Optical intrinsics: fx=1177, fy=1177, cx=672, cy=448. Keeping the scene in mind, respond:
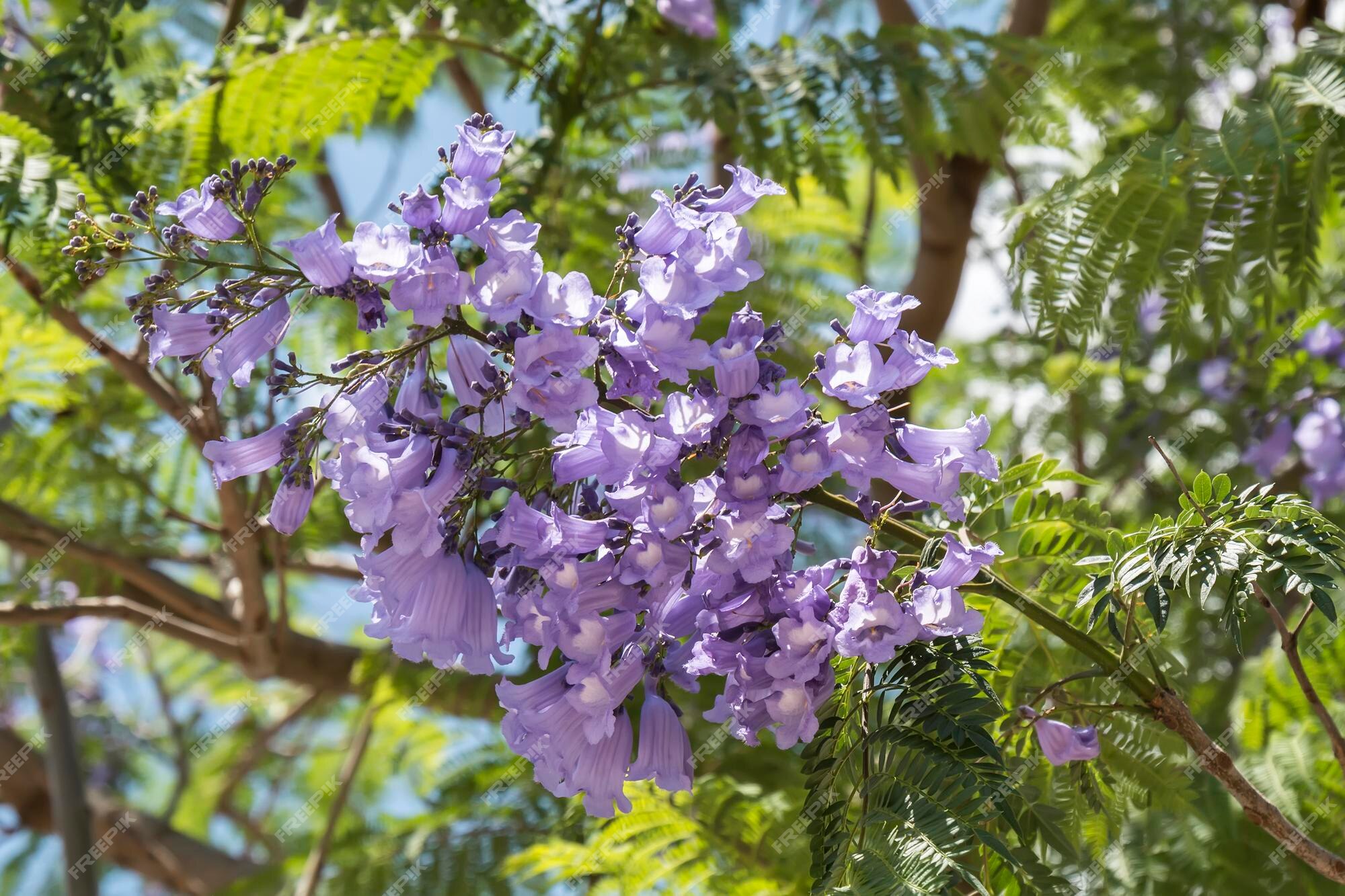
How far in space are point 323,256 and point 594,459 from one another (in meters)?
0.34

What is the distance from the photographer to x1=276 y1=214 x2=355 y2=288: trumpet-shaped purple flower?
3.82 ft

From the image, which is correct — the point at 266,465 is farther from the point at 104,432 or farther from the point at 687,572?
the point at 104,432

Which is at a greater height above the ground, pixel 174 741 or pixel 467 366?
pixel 174 741

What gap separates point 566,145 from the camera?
3.13 metres

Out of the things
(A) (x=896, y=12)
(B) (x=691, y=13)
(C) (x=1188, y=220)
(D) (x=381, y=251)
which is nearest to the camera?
(D) (x=381, y=251)

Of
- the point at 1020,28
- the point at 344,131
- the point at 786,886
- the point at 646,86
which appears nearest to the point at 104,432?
the point at 344,131

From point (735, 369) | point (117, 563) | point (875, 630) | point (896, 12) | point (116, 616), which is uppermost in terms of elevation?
point (896, 12)

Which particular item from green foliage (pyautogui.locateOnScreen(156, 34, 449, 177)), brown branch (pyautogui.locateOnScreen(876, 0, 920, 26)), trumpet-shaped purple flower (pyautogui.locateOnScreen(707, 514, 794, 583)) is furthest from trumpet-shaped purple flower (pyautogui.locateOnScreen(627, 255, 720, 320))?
brown branch (pyautogui.locateOnScreen(876, 0, 920, 26))

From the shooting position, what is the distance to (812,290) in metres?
3.91

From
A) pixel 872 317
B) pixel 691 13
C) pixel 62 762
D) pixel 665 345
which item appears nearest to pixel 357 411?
pixel 665 345

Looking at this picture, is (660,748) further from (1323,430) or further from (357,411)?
(1323,430)

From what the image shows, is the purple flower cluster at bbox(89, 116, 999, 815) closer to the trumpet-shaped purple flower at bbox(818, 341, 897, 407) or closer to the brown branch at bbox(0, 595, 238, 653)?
the trumpet-shaped purple flower at bbox(818, 341, 897, 407)

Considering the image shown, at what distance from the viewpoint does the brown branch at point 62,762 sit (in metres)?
3.58

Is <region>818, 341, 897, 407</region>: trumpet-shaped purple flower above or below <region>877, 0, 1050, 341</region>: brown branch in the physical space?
below
